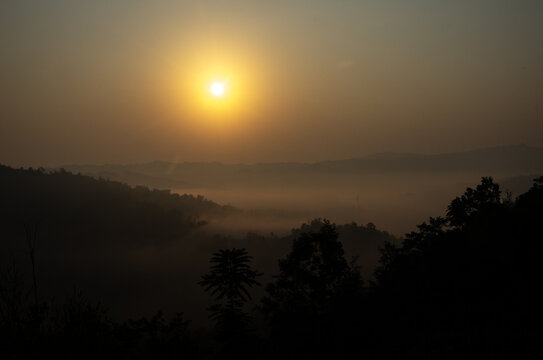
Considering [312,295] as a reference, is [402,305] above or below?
below

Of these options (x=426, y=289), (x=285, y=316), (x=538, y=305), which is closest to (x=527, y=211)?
(x=538, y=305)

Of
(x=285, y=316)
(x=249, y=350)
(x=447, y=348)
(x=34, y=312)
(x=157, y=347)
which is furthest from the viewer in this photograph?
(x=157, y=347)

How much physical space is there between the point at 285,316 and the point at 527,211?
23.0 m

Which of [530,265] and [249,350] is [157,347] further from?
[530,265]

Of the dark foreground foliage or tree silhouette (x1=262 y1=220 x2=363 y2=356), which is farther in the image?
tree silhouette (x1=262 y1=220 x2=363 y2=356)

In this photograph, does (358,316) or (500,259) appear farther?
(358,316)

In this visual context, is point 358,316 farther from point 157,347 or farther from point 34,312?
point 34,312

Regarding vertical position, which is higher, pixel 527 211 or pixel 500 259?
pixel 527 211

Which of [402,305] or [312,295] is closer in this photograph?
[312,295]

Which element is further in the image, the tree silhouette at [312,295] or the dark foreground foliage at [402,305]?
the tree silhouette at [312,295]

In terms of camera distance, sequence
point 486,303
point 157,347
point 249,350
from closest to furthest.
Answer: point 249,350
point 486,303
point 157,347

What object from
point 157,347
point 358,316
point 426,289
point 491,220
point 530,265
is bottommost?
point 157,347

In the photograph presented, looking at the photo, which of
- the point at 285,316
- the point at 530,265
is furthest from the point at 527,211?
the point at 285,316

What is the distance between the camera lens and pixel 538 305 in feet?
113
